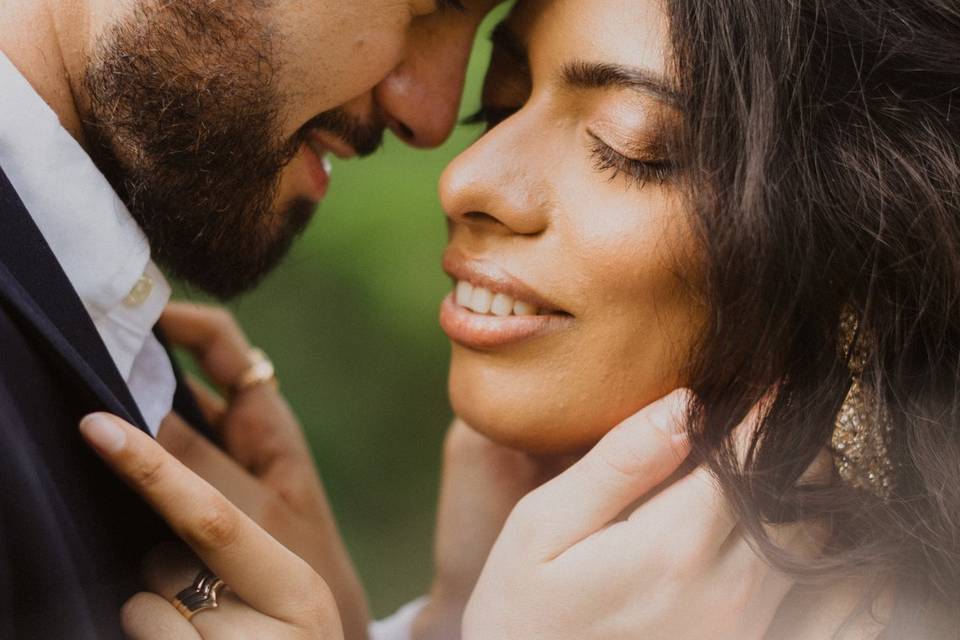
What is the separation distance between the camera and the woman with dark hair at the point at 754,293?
1.62 m

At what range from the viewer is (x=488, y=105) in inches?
79.0

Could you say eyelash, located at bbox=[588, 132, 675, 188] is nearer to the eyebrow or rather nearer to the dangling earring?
the eyebrow

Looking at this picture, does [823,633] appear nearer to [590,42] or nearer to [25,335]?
[590,42]

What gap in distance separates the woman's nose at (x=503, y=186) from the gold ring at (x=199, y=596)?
0.71 metres

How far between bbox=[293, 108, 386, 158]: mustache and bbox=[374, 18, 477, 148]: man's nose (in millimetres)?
56

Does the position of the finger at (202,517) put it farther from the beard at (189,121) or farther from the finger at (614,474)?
the beard at (189,121)

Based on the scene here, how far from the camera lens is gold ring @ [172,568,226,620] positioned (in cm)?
146

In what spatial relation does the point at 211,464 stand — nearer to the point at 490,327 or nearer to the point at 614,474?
the point at 490,327

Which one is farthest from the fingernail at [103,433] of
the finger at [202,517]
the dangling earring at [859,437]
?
the dangling earring at [859,437]

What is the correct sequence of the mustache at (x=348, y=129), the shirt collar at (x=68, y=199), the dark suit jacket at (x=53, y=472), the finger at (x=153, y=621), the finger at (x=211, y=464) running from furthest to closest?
the finger at (x=211, y=464), the mustache at (x=348, y=129), the shirt collar at (x=68, y=199), the finger at (x=153, y=621), the dark suit jacket at (x=53, y=472)

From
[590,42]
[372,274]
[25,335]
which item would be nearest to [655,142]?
[590,42]

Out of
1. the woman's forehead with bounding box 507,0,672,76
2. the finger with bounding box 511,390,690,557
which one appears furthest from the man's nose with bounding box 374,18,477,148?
the finger with bounding box 511,390,690,557

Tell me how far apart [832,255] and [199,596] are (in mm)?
1048

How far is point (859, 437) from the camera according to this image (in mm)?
1705
